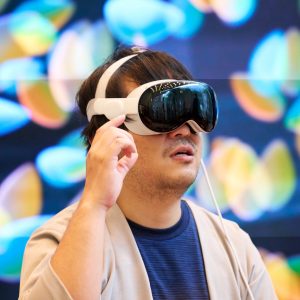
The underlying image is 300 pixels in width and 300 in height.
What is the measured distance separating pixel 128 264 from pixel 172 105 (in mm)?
295

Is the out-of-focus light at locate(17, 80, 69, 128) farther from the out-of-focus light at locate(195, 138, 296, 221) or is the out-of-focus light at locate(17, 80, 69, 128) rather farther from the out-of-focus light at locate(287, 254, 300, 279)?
the out-of-focus light at locate(287, 254, 300, 279)

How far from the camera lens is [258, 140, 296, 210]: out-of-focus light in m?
2.02

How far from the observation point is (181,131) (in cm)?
118

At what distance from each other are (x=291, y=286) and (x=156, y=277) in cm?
101

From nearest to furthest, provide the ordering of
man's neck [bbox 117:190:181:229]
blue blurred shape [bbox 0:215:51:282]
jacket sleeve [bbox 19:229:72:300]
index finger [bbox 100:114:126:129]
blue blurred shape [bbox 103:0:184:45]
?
jacket sleeve [bbox 19:229:72:300] < index finger [bbox 100:114:126:129] < man's neck [bbox 117:190:181:229] < blue blurred shape [bbox 0:215:51:282] < blue blurred shape [bbox 103:0:184:45]

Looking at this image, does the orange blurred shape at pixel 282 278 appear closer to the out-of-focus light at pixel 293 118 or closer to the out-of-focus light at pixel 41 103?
the out-of-focus light at pixel 293 118

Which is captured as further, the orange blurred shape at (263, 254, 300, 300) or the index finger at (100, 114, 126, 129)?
the orange blurred shape at (263, 254, 300, 300)

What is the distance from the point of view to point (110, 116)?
1.19 meters

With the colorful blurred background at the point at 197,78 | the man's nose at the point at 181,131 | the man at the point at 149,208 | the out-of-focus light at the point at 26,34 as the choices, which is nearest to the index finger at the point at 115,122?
the man at the point at 149,208

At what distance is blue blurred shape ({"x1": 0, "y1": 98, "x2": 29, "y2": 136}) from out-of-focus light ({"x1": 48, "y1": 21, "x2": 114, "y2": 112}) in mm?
113

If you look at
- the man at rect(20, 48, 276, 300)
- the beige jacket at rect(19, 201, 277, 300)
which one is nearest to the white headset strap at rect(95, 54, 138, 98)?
the man at rect(20, 48, 276, 300)

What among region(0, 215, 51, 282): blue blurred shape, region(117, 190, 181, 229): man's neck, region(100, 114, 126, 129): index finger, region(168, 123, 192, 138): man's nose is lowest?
region(0, 215, 51, 282): blue blurred shape

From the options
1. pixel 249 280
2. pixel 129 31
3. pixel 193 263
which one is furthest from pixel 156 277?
pixel 129 31

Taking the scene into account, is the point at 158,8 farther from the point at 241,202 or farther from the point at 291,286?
the point at 291,286
